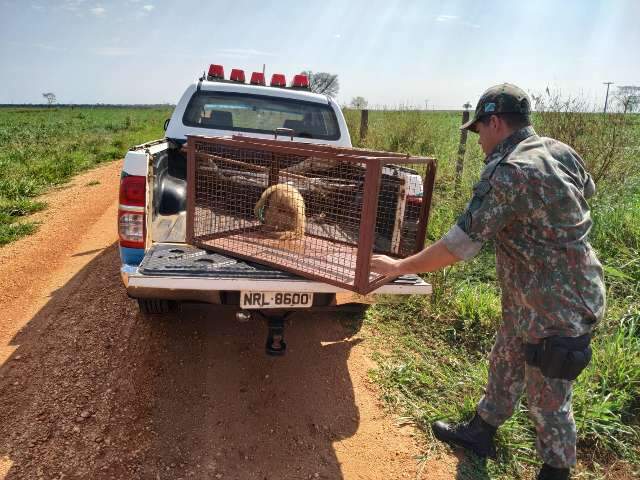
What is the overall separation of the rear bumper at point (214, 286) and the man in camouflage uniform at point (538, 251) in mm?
378

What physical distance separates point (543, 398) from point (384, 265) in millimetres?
994

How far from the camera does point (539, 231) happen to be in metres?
2.10

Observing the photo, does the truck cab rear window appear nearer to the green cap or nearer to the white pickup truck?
the white pickup truck

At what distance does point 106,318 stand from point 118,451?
168 cm

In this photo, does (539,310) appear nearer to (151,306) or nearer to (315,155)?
(315,155)

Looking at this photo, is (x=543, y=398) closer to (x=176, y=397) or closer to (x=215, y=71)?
(x=176, y=397)

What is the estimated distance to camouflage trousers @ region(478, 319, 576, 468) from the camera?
2229 millimetres

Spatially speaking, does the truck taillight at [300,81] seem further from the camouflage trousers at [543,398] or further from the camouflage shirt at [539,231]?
the camouflage trousers at [543,398]

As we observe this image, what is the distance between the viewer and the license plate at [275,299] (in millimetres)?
2582

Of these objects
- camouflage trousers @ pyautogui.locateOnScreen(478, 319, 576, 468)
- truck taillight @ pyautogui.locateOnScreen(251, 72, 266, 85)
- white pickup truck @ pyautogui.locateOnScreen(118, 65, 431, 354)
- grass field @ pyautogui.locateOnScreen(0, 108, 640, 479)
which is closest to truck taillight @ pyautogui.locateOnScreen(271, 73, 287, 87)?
truck taillight @ pyautogui.locateOnScreen(251, 72, 266, 85)

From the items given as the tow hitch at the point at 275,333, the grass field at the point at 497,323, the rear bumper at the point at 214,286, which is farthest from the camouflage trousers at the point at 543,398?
the tow hitch at the point at 275,333

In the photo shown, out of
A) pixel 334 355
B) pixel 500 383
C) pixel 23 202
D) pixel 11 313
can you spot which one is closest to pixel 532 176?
pixel 500 383

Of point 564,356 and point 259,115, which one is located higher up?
point 259,115

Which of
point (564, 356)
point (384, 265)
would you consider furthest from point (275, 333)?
point (564, 356)
